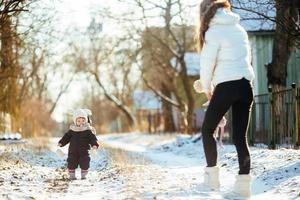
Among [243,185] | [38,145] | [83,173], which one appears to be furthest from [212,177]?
[38,145]

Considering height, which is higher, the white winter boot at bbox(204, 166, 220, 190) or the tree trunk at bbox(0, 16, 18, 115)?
the tree trunk at bbox(0, 16, 18, 115)

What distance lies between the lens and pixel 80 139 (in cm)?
1045

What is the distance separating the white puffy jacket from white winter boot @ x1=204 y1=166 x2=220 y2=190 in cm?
95

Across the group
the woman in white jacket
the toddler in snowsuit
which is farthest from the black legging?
the toddler in snowsuit

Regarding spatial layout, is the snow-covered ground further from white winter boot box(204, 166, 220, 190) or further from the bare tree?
the bare tree

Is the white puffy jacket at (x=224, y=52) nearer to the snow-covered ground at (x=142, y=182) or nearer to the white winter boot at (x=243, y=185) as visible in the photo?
the white winter boot at (x=243, y=185)

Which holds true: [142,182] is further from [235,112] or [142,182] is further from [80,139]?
[80,139]

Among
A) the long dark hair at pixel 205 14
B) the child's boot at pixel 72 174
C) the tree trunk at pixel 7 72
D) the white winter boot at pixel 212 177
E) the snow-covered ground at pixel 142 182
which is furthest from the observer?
the tree trunk at pixel 7 72

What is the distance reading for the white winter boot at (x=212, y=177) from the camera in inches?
271

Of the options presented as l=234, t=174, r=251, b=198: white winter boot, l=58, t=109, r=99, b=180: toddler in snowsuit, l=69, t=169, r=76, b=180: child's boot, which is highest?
l=58, t=109, r=99, b=180: toddler in snowsuit

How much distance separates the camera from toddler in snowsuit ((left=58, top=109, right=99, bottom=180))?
33.8ft

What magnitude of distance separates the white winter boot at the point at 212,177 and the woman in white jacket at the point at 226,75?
14cm

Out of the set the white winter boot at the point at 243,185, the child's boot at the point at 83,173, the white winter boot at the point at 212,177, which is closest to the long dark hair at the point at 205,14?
the white winter boot at the point at 212,177

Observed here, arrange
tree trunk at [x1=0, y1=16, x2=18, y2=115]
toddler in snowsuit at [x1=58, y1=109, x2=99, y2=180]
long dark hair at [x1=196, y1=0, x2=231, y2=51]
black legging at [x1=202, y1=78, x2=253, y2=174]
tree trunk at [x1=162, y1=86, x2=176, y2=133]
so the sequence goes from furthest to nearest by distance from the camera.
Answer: tree trunk at [x1=162, y1=86, x2=176, y2=133]
tree trunk at [x1=0, y1=16, x2=18, y2=115]
toddler in snowsuit at [x1=58, y1=109, x2=99, y2=180]
long dark hair at [x1=196, y1=0, x2=231, y2=51]
black legging at [x1=202, y1=78, x2=253, y2=174]
